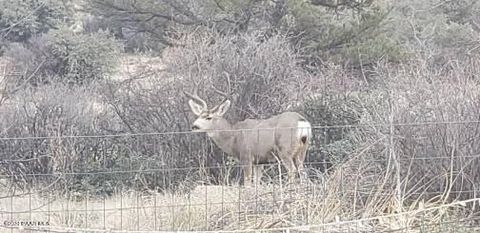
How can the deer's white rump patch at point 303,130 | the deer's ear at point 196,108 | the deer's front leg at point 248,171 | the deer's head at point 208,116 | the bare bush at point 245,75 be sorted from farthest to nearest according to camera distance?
1. the bare bush at point 245,75
2. the deer's ear at point 196,108
3. the deer's head at point 208,116
4. the deer's white rump patch at point 303,130
5. the deer's front leg at point 248,171

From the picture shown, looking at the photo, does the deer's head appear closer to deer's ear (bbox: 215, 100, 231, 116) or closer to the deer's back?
deer's ear (bbox: 215, 100, 231, 116)

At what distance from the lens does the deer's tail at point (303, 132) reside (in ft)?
41.3

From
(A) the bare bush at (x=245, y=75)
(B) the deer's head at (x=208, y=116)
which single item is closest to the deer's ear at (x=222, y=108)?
(B) the deer's head at (x=208, y=116)

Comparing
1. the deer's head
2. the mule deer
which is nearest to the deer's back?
the mule deer

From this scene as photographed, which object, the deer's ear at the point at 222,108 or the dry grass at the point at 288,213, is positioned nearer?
the dry grass at the point at 288,213

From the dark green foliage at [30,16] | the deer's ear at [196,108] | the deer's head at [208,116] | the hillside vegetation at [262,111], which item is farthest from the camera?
the dark green foliage at [30,16]

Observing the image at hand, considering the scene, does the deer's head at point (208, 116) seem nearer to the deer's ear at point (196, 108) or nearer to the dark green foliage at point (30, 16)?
the deer's ear at point (196, 108)

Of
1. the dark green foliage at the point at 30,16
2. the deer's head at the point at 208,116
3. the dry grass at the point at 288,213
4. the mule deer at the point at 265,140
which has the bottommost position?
the dry grass at the point at 288,213

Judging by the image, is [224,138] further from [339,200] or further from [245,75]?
[339,200]

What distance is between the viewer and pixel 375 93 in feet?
44.1

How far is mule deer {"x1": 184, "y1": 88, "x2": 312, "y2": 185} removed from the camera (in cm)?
1259

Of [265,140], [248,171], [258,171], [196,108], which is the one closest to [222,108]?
[196,108]

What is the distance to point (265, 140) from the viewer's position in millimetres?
12844

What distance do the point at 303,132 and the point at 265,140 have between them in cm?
62
